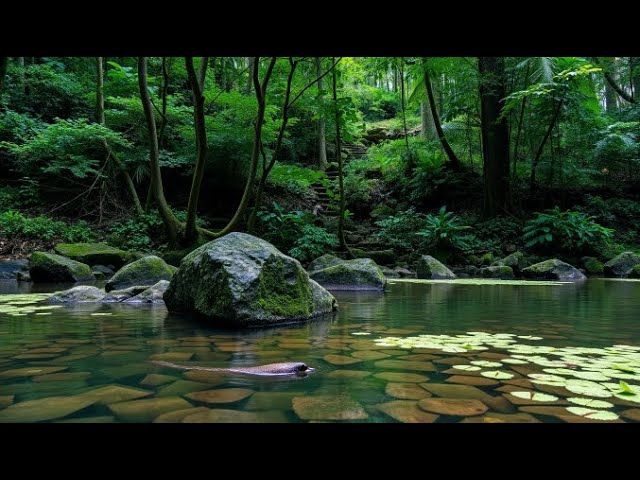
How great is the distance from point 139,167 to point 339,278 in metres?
8.14

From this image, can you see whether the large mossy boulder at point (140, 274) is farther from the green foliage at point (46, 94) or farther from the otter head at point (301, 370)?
the green foliage at point (46, 94)

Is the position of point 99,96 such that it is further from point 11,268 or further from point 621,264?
point 621,264

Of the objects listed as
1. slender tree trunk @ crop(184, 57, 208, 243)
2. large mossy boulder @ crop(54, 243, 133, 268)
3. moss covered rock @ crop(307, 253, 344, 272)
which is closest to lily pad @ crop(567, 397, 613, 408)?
slender tree trunk @ crop(184, 57, 208, 243)

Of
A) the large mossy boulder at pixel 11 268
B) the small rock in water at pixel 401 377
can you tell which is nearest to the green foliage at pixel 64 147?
the large mossy boulder at pixel 11 268

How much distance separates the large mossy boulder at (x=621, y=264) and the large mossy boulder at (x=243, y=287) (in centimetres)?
876

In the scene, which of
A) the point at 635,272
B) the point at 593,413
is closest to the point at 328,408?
the point at 593,413

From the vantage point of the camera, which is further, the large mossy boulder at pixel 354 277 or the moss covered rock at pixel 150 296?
the large mossy boulder at pixel 354 277

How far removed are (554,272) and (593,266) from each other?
1.91 metres

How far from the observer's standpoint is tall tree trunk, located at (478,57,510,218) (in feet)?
A: 44.1

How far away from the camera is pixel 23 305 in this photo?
15.9ft

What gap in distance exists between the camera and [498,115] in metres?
13.6

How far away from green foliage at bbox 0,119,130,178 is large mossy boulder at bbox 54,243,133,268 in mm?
2860

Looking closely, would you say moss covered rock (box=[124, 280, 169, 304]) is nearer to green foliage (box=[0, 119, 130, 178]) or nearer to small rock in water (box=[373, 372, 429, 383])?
small rock in water (box=[373, 372, 429, 383])

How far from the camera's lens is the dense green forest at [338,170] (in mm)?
11430
